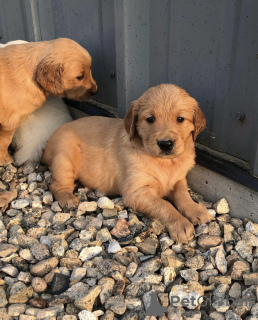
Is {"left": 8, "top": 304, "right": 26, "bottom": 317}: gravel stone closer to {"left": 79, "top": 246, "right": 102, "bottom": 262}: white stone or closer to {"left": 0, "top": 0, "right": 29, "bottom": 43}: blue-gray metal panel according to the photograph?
{"left": 79, "top": 246, "right": 102, "bottom": 262}: white stone

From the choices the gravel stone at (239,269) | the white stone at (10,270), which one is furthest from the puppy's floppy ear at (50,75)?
the gravel stone at (239,269)

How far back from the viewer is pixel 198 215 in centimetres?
291

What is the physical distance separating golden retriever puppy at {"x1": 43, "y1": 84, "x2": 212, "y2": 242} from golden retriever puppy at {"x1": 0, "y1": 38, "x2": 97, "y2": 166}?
0.46 metres

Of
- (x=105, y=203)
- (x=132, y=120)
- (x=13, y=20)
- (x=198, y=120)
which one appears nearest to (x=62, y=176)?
(x=105, y=203)

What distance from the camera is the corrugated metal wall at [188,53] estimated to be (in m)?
2.79

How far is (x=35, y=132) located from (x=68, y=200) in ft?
4.35

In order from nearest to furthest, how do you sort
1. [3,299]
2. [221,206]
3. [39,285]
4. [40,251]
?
1. [3,299]
2. [39,285]
3. [40,251]
4. [221,206]

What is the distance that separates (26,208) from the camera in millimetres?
3252

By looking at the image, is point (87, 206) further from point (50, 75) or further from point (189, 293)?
point (50, 75)

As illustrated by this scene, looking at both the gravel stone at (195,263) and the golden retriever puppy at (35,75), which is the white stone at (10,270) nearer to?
the gravel stone at (195,263)

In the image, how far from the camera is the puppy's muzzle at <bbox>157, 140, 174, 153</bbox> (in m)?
2.70

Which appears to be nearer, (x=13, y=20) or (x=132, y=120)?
(x=132, y=120)

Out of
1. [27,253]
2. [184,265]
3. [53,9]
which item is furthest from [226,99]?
[53,9]

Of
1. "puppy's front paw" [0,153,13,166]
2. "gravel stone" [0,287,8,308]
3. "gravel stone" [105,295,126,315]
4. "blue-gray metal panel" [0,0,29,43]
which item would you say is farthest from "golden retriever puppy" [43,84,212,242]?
"blue-gray metal panel" [0,0,29,43]
